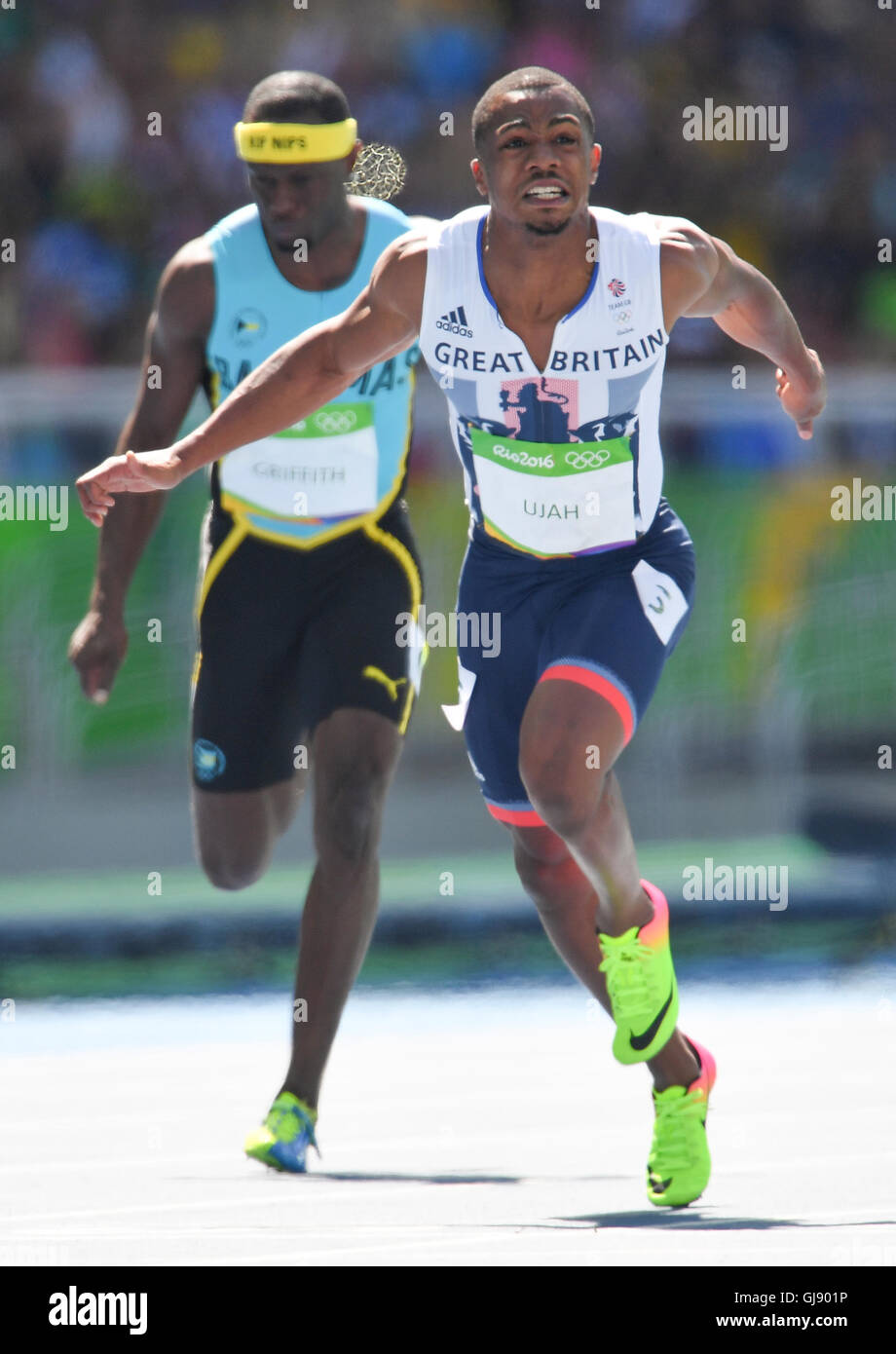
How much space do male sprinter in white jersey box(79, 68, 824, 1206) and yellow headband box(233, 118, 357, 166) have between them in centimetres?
94

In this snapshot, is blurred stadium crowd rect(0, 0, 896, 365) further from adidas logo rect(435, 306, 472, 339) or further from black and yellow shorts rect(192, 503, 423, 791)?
adidas logo rect(435, 306, 472, 339)

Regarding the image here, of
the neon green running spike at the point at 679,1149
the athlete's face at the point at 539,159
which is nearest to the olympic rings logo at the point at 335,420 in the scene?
the athlete's face at the point at 539,159

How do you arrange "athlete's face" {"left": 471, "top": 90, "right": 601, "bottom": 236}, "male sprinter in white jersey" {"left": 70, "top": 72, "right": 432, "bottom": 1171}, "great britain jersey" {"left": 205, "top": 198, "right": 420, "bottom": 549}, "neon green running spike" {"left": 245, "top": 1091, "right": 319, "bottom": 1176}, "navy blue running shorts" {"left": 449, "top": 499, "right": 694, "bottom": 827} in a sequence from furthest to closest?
"great britain jersey" {"left": 205, "top": 198, "right": 420, "bottom": 549} → "male sprinter in white jersey" {"left": 70, "top": 72, "right": 432, "bottom": 1171} → "neon green running spike" {"left": 245, "top": 1091, "right": 319, "bottom": 1176} → "navy blue running shorts" {"left": 449, "top": 499, "right": 694, "bottom": 827} → "athlete's face" {"left": 471, "top": 90, "right": 601, "bottom": 236}

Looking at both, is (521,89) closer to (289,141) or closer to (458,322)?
→ (458,322)

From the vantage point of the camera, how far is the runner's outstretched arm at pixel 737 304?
468cm

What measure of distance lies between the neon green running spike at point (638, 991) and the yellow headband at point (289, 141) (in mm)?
2164

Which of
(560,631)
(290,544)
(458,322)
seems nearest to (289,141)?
(290,544)

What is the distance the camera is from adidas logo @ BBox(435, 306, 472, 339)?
15.3 ft

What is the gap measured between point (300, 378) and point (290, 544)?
105 centimetres

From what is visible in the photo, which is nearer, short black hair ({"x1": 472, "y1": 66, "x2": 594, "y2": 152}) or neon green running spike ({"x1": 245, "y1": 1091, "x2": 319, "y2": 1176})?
short black hair ({"x1": 472, "y1": 66, "x2": 594, "y2": 152})

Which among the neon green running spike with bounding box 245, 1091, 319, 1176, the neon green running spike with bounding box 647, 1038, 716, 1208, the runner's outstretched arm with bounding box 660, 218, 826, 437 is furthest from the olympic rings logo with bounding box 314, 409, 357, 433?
the neon green running spike with bounding box 647, 1038, 716, 1208

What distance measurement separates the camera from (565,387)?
466 cm

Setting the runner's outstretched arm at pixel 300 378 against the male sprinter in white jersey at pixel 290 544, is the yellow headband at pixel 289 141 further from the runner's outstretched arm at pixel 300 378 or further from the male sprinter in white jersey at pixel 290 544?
the runner's outstretched arm at pixel 300 378

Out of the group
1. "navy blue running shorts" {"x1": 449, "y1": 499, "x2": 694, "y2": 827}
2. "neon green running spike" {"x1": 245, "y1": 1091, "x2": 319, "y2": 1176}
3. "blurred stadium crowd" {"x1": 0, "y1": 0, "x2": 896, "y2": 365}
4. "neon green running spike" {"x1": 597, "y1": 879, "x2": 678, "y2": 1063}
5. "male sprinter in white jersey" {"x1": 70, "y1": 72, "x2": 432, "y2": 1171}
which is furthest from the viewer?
"blurred stadium crowd" {"x1": 0, "y1": 0, "x2": 896, "y2": 365}
